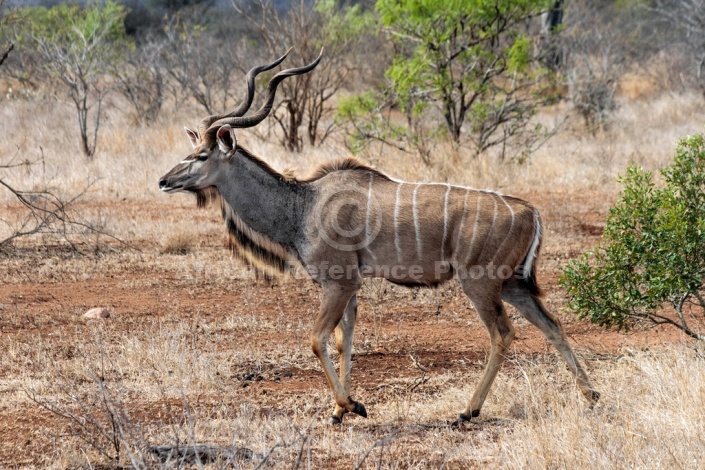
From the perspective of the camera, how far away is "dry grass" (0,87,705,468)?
12.5ft

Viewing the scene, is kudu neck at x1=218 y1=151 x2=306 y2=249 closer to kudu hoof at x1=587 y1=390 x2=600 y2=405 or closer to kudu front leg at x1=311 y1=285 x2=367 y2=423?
kudu front leg at x1=311 y1=285 x2=367 y2=423

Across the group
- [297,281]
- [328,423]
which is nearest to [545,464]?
[328,423]

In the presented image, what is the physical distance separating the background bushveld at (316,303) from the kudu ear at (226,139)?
1.14 metres

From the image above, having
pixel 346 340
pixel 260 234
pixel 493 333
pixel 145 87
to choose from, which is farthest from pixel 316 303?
pixel 145 87

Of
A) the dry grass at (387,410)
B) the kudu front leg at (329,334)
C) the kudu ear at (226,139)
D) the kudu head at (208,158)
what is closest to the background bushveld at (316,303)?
the dry grass at (387,410)

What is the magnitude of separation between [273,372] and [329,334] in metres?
0.67

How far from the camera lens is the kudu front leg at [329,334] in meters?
4.54

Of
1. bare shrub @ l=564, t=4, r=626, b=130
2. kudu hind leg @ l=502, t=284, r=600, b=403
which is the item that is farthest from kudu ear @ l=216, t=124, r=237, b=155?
bare shrub @ l=564, t=4, r=626, b=130

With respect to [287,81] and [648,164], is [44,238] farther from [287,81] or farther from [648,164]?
[648,164]

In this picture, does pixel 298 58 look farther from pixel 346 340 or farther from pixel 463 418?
pixel 463 418

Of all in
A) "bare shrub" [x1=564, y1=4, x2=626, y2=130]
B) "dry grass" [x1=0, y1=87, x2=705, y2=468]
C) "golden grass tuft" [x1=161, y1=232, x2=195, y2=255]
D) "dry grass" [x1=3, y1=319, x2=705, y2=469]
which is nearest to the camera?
"dry grass" [x1=3, y1=319, x2=705, y2=469]

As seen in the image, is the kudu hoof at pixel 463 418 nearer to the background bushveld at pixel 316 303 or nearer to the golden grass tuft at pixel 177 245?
the background bushveld at pixel 316 303

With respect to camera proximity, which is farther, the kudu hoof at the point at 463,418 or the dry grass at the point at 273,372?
the kudu hoof at the point at 463,418

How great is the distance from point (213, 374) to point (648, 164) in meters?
8.10
